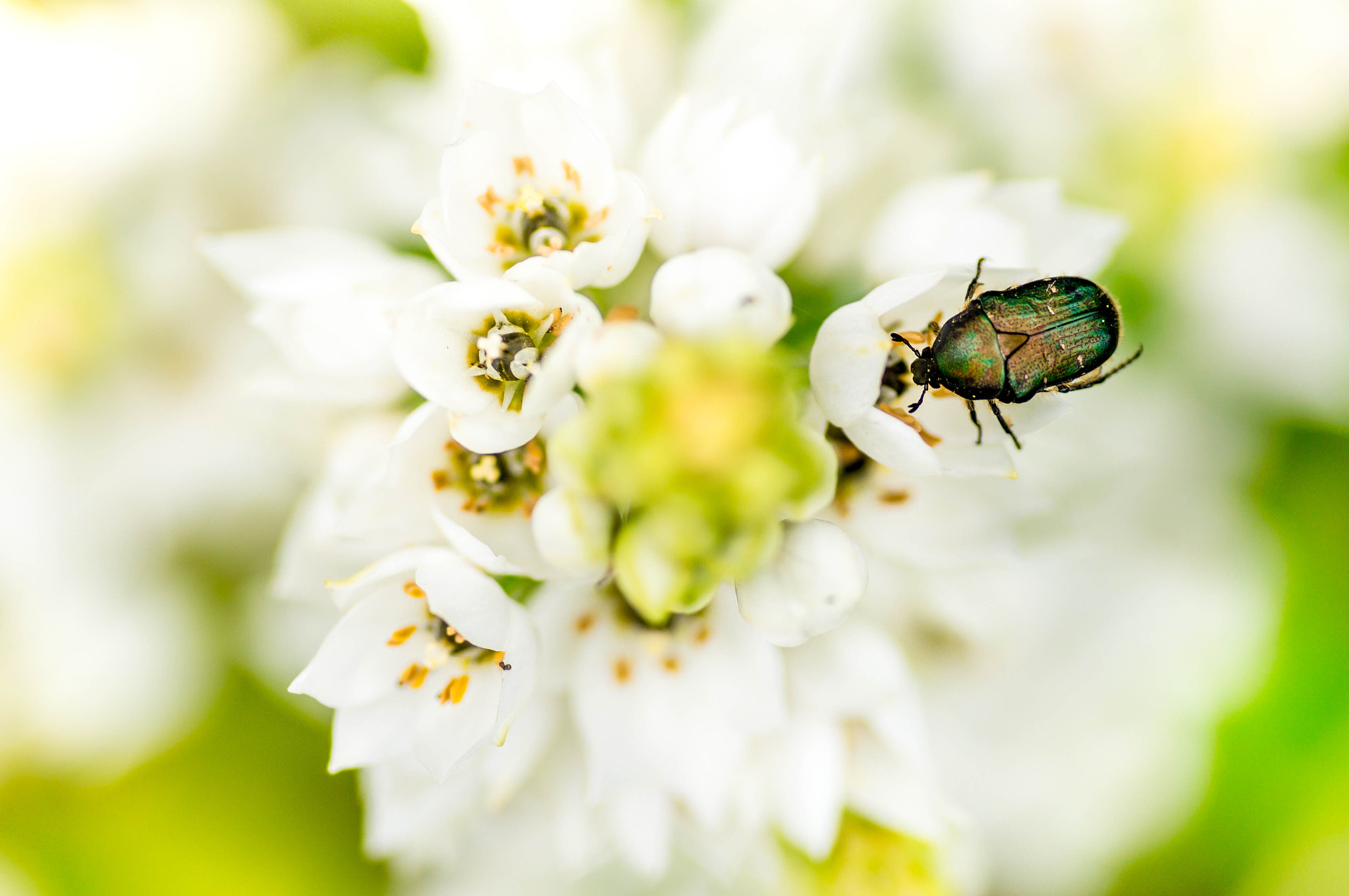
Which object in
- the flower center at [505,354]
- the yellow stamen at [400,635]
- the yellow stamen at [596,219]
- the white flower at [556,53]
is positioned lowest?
the yellow stamen at [400,635]

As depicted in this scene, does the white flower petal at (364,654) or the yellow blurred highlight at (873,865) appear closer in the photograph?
the white flower petal at (364,654)

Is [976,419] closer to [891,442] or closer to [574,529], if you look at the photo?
[891,442]

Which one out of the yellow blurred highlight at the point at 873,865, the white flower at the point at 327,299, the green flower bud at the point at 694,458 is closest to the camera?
the green flower bud at the point at 694,458

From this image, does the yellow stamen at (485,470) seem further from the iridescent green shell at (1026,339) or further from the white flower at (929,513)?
the iridescent green shell at (1026,339)

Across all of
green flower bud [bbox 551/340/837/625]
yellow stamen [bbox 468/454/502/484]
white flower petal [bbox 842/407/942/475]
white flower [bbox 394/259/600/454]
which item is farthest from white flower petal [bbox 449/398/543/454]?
white flower petal [bbox 842/407/942/475]

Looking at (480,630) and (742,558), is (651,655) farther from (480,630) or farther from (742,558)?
(742,558)

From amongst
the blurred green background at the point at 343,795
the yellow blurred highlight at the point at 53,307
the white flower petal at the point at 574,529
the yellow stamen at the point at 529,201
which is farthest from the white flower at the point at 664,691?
the yellow blurred highlight at the point at 53,307
